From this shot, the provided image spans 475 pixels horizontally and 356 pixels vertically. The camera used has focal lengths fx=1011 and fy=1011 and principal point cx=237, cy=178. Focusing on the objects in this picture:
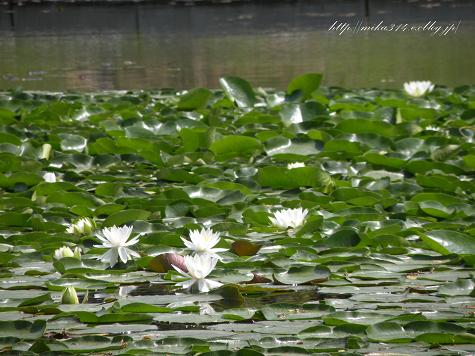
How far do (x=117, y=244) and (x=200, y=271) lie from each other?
0.90ft

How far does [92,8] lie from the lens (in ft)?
49.2

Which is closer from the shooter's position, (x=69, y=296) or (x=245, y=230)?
(x=69, y=296)

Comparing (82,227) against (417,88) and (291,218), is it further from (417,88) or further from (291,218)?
(417,88)

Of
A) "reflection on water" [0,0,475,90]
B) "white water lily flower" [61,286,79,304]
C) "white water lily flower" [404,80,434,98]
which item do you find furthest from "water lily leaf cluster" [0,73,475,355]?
"reflection on water" [0,0,475,90]

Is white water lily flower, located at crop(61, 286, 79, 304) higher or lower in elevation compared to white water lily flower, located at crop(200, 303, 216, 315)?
higher

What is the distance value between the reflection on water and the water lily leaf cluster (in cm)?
311

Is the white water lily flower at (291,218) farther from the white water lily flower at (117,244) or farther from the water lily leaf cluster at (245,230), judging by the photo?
the white water lily flower at (117,244)

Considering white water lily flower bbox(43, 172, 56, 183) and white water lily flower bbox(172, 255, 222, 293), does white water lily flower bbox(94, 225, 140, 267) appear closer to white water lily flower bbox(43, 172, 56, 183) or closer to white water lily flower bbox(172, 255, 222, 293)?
white water lily flower bbox(172, 255, 222, 293)

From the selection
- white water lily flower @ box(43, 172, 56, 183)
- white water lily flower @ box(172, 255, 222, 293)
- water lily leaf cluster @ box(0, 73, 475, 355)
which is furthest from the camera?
white water lily flower @ box(43, 172, 56, 183)

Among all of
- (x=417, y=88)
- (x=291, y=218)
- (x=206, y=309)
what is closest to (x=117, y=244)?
(x=206, y=309)

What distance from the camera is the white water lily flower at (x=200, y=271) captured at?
2.12 meters

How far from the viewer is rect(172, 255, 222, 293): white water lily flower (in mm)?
2125

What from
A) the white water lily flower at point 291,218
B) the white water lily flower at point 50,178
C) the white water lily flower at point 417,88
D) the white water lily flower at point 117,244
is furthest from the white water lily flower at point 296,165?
the white water lily flower at point 417,88

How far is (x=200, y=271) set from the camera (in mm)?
2129
